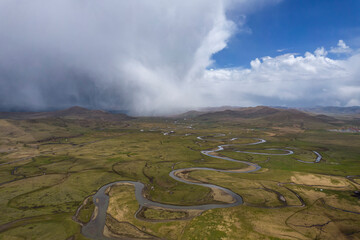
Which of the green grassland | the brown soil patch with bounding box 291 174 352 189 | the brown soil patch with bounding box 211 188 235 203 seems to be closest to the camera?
the green grassland

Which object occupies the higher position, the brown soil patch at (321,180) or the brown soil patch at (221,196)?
the brown soil patch at (321,180)

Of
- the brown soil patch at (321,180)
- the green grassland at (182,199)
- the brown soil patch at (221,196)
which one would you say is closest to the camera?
the green grassland at (182,199)

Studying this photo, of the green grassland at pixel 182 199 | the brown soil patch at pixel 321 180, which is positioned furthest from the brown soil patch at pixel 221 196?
the brown soil patch at pixel 321 180

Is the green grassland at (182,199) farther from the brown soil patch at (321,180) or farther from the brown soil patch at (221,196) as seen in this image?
the brown soil patch at (221,196)

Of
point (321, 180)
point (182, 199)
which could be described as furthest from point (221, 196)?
point (321, 180)

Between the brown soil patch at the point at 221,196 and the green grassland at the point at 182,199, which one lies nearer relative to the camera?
the green grassland at the point at 182,199

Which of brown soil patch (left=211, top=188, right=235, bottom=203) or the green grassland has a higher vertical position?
the green grassland

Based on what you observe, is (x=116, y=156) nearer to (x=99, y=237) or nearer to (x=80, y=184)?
(x=80, y=184)

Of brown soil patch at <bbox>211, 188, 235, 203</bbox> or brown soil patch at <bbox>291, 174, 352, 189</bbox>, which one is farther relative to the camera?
brown soil patch at <bbox>291, 174, 352, 189</bbox>

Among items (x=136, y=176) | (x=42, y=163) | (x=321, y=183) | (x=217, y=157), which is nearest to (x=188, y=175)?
(x=136, y=176)

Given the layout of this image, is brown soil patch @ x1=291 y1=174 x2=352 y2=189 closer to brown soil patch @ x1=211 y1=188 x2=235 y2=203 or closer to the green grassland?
the green grassland

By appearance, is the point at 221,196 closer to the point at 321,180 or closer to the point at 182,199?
the point at 182,199

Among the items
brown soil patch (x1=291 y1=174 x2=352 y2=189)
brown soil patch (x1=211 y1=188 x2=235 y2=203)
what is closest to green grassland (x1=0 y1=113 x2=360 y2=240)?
brown soil patch (x1=291 y1=174 x2=352 y2=189)
